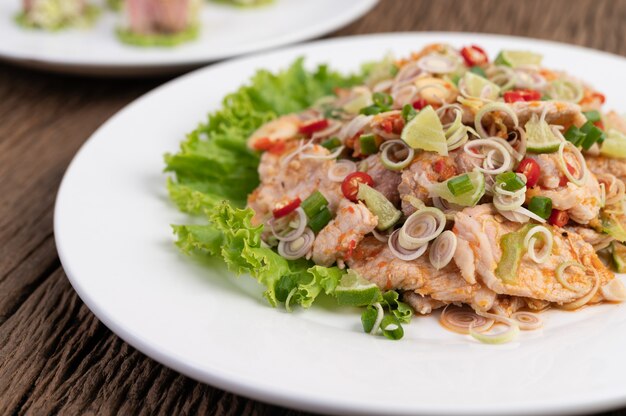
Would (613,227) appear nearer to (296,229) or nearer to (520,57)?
(520,57)

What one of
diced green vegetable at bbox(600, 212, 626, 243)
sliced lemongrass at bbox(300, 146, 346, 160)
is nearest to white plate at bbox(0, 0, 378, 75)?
sliced lemongrass at bbox(300, 146, 346, 160)

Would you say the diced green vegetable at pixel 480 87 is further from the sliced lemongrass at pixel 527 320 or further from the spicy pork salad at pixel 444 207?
the sliced lemongrass at pixel 527 320

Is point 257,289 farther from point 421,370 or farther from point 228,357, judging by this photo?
point 421,370

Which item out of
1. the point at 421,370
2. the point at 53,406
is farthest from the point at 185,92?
the point at 421,370

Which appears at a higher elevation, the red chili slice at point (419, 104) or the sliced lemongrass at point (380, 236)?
the red chili slice at point (419, 104)

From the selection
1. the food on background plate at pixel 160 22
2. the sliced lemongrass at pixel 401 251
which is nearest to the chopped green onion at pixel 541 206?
the sliced lemongrass at pixel 401 251

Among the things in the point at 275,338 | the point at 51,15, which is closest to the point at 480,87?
the point at 275,338

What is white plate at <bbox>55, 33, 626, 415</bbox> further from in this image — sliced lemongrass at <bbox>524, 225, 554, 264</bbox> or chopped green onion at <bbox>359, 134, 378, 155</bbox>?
chopped green onion at <bbox>359, 134, 378, 155</bbox>

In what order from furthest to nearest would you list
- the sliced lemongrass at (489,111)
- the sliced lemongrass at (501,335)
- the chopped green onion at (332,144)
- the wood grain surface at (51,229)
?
1. the chopped green onion at (332,144)
2. the sliced lemongrass at (489,111)
3. the wood grain surface at (51,229)
4. the sliced lemongrass at (501,335)
